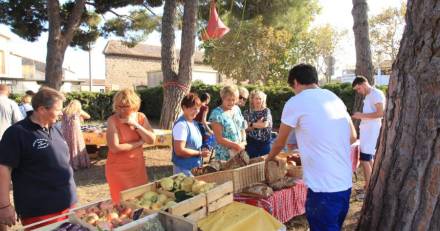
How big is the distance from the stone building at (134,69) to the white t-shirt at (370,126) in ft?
119

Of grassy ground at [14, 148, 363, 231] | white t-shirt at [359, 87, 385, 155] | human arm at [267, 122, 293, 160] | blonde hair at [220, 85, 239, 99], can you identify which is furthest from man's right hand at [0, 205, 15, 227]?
white t-shirt at [359, 87, 385, 155]

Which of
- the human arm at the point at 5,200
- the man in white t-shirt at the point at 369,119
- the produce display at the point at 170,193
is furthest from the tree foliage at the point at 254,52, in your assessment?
the human arm at the point at 5,200

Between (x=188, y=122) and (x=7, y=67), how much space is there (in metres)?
44.9

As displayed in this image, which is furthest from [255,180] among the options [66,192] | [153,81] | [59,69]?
[153,81]

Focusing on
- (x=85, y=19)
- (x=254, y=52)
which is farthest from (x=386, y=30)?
(x=85, y=19)

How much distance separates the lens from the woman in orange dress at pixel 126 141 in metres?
3.29

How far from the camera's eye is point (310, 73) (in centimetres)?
285

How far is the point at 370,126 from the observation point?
17.0 ft

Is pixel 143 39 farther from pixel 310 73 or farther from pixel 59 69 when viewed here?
pixel 310 73

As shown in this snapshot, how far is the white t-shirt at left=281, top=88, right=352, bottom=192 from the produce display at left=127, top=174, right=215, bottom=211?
745 mm

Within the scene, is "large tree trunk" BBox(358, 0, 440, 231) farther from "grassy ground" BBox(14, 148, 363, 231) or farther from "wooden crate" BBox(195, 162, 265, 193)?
"grassy ground" BBox(14, 148, 363, 231)

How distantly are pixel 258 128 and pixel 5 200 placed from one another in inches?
120

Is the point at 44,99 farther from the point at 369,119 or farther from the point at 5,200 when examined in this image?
the point at 369,119

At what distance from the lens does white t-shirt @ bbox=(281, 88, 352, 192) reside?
2.67 m
